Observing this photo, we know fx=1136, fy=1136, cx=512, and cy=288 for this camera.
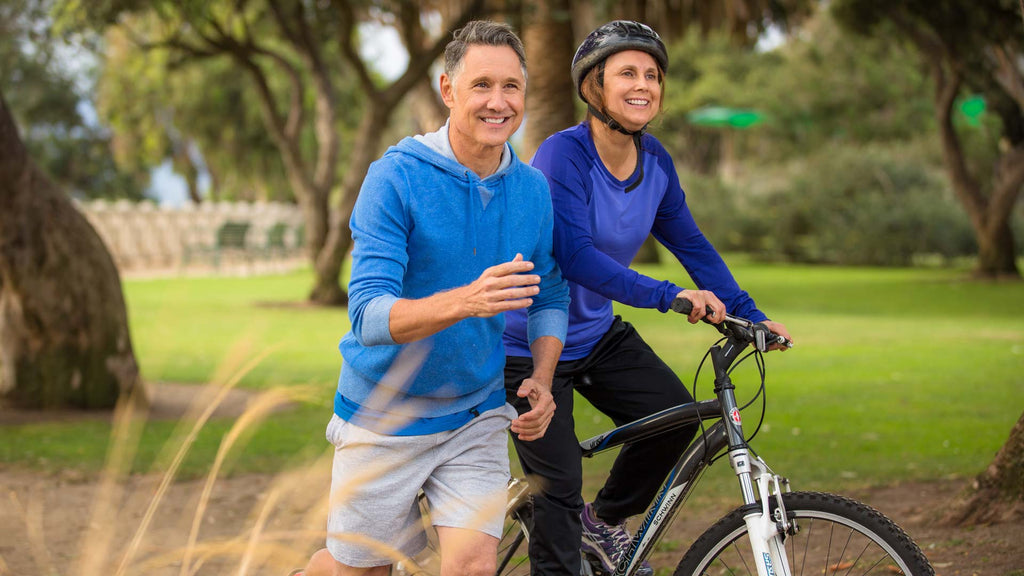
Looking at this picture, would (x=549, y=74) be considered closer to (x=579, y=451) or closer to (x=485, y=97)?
(x=579, y=451)

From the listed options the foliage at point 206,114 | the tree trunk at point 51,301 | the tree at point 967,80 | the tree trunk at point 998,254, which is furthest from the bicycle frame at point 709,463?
the foliage at point 206,114

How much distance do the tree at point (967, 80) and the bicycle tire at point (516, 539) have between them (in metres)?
16.5

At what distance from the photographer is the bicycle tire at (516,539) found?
3.42 m

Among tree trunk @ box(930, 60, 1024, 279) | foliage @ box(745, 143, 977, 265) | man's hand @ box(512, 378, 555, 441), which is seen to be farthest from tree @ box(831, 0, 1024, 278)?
man's hand @ box(512, 378, 555, 441)

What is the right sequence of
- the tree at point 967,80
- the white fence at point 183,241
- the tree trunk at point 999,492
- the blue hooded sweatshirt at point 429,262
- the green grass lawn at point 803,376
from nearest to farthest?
the blue hooded sweatshirt at point 429,262
the tree trunk at point 999,492
the green grass lawn at point 803,376
the tree at point 967,80
the white fence at point 183,241

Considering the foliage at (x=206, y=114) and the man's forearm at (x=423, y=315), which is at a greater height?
the foliage at (x=206, y=114)

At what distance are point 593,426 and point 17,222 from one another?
170 inches

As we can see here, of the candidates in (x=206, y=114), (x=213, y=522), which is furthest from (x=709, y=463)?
(x=206, y=114)

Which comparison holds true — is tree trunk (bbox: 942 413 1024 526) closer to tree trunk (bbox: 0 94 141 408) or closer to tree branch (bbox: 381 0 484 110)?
tree trunk (bbox: 0 94 141 408)

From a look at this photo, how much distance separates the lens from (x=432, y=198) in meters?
2.75

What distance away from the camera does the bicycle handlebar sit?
9.76ft

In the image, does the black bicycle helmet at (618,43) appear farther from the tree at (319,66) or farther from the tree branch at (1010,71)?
the tree branch at (1010,71)

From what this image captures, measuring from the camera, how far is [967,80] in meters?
22.1

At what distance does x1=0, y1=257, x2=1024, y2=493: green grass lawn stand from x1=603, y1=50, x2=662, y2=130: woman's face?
1.17 meters
